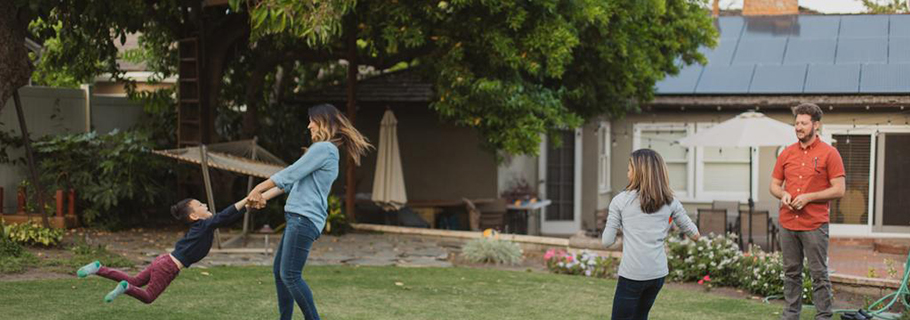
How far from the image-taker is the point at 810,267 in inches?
A: 277

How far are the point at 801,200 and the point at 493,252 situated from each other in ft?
17.2

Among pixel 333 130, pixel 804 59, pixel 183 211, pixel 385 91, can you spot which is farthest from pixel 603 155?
pixel 183 211

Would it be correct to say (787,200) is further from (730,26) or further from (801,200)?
(730,26)

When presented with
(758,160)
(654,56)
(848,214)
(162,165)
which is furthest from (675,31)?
(162,165)

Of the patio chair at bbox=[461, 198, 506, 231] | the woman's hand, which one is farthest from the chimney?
the woman's hand

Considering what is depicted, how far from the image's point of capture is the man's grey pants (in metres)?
6.96

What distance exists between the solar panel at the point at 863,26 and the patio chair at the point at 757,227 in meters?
6.98

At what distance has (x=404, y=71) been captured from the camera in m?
17.5

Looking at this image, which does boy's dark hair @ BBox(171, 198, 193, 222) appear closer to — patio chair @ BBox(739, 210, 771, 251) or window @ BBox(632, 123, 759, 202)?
patio chair @ BBox(739, 210, 771, 251)

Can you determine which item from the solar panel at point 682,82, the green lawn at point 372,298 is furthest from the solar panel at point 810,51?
the green lawn at point 372,298

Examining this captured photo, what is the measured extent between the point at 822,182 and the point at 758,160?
33.4 ft

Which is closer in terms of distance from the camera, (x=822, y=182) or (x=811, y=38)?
(x=822, y=182)

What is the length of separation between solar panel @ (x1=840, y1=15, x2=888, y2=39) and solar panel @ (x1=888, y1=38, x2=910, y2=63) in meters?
0.39

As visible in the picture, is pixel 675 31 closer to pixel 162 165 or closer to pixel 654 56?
pixel 654 56
